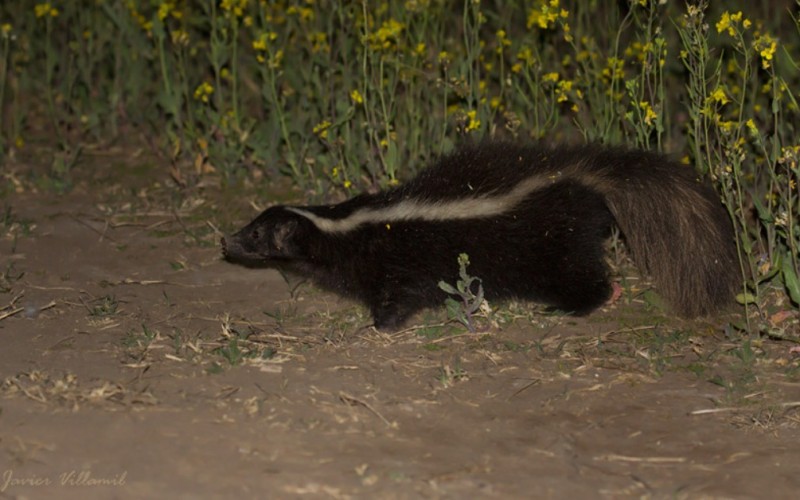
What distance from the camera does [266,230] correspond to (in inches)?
270

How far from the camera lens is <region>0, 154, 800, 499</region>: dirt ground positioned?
4.62 meters

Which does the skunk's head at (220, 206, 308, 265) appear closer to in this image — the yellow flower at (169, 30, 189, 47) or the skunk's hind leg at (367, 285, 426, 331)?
the skunk's hind leg at (367, 285, 426, 331)

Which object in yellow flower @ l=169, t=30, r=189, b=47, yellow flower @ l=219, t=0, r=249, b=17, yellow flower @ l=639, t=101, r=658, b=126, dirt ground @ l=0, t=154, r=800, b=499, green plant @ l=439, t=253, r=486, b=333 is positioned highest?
yellow flower @ l=219, t=0, r=249, b=17

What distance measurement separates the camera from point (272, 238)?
6.85 m

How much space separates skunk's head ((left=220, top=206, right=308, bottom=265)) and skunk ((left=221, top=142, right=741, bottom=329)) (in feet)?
0.66

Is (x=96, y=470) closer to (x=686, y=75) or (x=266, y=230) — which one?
(x=266, y=230)

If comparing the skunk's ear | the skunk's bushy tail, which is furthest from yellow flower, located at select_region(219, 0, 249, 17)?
the skunk's bushy tail

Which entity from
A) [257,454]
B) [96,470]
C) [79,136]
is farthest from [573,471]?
[79,136]

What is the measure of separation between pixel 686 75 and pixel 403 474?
569 cm

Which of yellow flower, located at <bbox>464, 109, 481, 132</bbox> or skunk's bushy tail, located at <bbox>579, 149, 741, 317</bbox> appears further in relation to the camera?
yellow flower, located at <bbox>464, 109, 481, 132</bbox>

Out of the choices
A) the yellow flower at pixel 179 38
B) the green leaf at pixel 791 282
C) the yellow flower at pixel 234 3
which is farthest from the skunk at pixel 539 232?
the yellow flower at pixel 179 38

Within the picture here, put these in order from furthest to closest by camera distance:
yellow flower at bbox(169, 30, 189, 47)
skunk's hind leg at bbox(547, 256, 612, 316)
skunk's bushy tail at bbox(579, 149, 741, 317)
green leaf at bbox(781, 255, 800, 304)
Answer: yellow flower at bbox(169, 30, 189, 47) < skunk's hind leg at bbox(547, 256, 612, 316) < skunk's bushy tail at bbox(579, 149, 741, 317) < green leaf at bbox(781, 255, 800, 304)

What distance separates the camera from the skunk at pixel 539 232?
6.43 m

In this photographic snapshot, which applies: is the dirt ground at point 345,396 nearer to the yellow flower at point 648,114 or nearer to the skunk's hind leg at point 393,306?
the skunk's hind leg at point 393,306
